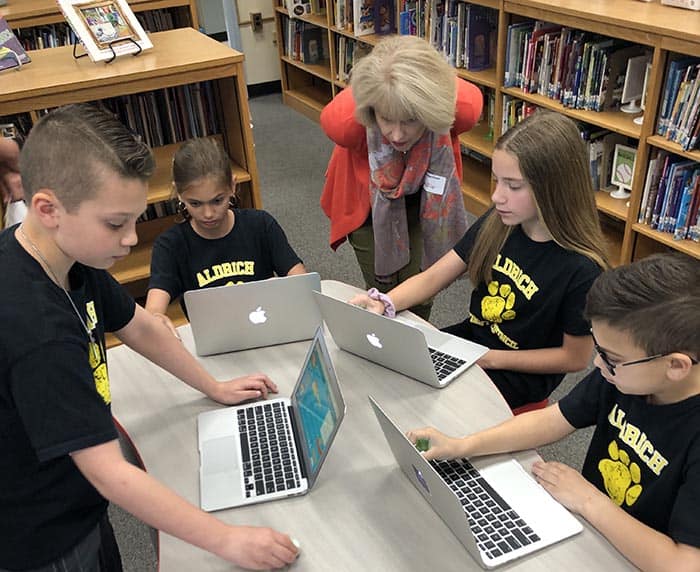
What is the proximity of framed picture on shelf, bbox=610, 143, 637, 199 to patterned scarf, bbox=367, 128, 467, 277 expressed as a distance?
3.77ft

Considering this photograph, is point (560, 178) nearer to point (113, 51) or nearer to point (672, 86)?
point (672, 86)

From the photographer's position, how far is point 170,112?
112 inches

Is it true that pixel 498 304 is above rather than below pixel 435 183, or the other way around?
below

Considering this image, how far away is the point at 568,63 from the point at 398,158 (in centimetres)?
A: 139

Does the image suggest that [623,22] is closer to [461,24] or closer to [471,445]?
[461,24]

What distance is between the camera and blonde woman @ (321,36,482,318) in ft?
5.96

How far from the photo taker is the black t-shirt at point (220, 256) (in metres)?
1.95

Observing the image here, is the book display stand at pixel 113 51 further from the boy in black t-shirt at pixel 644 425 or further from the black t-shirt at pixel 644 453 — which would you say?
A: the black t-shirt at pixel 644 453

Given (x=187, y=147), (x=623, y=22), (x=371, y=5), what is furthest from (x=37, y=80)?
(x=371, y=5)

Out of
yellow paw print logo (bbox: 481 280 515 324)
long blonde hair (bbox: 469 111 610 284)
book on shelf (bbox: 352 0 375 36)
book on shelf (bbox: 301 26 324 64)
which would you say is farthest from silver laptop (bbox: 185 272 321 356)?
book on shelf (bbox: 301 26 324 64)

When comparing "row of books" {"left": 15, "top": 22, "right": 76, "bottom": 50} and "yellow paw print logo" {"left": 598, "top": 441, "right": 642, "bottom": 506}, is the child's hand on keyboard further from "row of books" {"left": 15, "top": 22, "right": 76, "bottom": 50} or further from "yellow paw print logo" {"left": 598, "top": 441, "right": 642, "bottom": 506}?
"row of books" {"left": 15, "top": 22, "right": 76, "bottom": 50}

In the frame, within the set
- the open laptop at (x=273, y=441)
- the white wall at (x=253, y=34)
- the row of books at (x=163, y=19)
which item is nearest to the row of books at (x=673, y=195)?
the open laptop at (x=273, y=441)

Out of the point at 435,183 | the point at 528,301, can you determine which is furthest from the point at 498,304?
the point at 435,183

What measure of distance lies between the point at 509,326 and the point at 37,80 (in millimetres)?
1803
